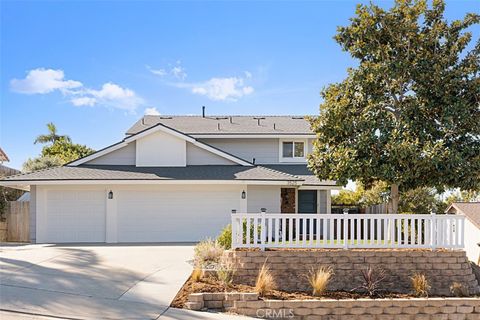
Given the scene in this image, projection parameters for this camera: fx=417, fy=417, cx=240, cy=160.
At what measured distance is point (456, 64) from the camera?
12531 mm

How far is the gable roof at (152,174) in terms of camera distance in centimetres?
1712

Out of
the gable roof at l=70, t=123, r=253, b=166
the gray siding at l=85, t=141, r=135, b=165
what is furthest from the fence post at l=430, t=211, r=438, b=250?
the gray siding at l=85, t=141, r=135, b=165

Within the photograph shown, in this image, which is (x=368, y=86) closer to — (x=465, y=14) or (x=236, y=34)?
(x=465, y=14)

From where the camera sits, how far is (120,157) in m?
19.3

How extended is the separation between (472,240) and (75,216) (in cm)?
1932

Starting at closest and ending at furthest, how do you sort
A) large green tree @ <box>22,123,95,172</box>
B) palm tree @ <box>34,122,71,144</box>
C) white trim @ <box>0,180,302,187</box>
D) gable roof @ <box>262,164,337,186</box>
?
white trim @ <box>0,180,302,187</box> < gable roof @ <box>262,164,337,186</box> < large green tree @ <box>22,123,95,172</box> < palm tree @ <box>34,122,71,144</box>

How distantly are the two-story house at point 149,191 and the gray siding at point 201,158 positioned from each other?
46 millimetres

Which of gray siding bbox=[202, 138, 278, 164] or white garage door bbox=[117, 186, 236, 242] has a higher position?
gray siding bbox=[202, 138, 278, 164]

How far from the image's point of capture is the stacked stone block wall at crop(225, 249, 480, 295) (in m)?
10.7

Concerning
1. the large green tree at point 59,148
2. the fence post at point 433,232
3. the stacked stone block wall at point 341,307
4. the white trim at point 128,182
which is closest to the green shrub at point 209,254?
the stacked stone block wall at point 341,307

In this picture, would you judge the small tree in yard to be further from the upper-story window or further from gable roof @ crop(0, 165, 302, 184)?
the upper-story window

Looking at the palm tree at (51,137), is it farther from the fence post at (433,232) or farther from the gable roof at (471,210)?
the fence post at (433,232)

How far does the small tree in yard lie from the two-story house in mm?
5198

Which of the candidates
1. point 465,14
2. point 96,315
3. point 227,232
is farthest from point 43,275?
point 465,14
